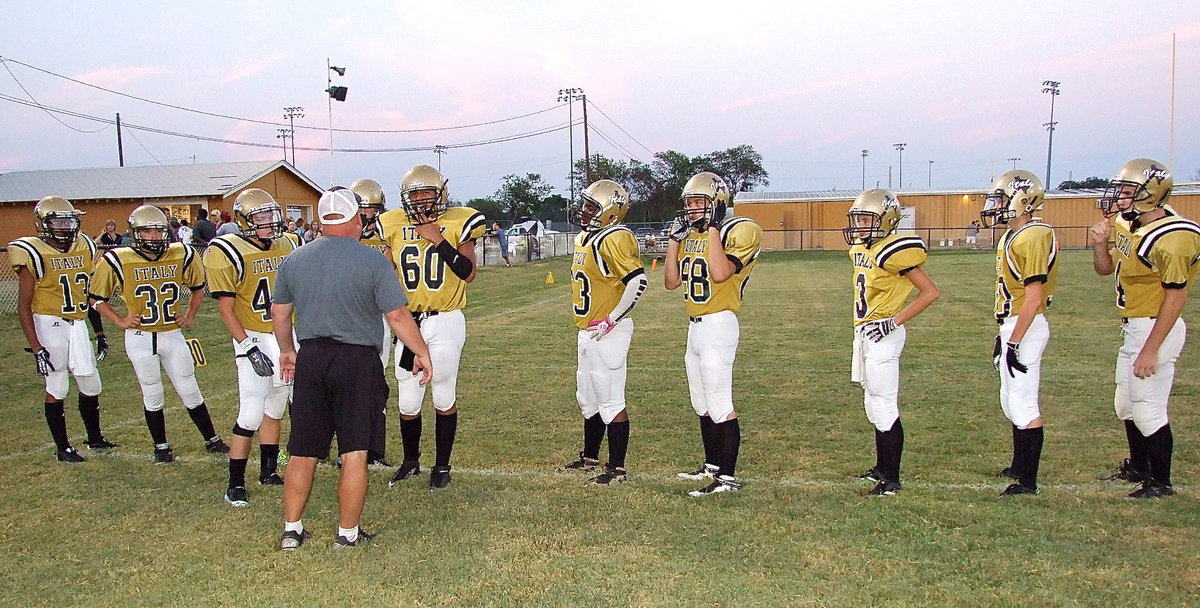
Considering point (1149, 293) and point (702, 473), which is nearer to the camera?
point (1149, 293)

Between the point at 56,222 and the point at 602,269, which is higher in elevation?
the point at 56,222

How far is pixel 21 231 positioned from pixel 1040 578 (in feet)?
124

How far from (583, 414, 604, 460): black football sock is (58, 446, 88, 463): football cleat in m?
3.75

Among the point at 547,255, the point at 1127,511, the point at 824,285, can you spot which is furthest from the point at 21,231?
the point at 1127,511

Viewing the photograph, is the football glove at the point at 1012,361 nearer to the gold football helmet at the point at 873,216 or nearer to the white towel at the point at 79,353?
the gold football helmet at the point at 873,216

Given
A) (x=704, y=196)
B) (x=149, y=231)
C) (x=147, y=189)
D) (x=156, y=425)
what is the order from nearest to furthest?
(x=704, y=196) → (x=149, y=231) → (x=156, y=425) → (x=147, y=189)

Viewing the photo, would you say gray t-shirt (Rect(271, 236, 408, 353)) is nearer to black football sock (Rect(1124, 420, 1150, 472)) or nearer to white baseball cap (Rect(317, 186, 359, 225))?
white baseball cap (Rect(317, 186, 359, 225))

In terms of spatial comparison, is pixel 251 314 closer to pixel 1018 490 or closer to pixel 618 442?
pixel 618 442

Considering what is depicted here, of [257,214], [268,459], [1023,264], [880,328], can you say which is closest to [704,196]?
[880,328]

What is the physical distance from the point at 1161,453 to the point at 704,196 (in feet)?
10.4

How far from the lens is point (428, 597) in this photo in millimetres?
3969

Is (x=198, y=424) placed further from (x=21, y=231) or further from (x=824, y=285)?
(x=21, y=231)

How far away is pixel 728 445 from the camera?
5.51 meters

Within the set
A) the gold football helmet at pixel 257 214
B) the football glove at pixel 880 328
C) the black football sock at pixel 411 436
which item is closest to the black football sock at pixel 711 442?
the football glove at pixel 880 328
